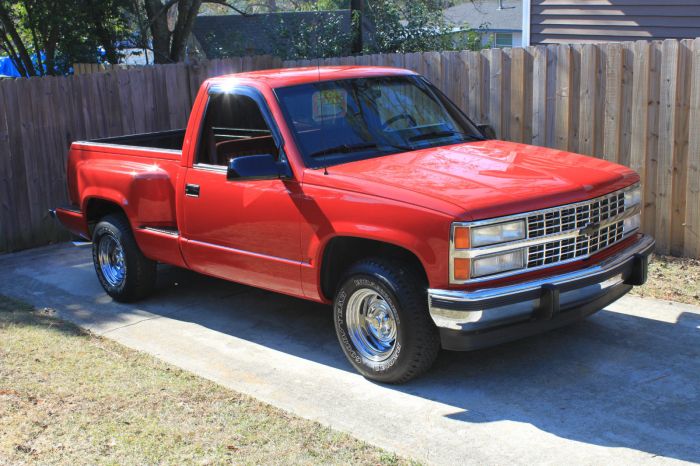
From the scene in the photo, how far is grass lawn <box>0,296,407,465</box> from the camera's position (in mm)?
4582

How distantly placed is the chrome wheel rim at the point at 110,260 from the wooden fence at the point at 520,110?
2884 mm

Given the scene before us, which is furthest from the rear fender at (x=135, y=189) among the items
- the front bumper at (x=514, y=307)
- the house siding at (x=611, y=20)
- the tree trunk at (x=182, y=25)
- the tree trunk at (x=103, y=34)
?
the tree trunk at (x=182, y=25)

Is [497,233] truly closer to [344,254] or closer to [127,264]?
[344,254]

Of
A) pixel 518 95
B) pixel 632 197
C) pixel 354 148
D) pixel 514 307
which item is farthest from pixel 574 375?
pixel 518 95

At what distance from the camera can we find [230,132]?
685cm

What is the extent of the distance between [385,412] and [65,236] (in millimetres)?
6841

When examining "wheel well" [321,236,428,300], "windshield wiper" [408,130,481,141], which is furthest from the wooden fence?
"wheel well" [321,236,428,300]

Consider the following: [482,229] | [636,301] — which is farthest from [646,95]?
[482,229]

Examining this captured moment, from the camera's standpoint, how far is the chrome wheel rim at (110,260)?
25.7 feet

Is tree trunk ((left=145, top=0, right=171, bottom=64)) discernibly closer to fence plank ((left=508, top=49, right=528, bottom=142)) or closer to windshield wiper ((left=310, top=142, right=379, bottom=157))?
fence plank ((left=508, top=49, right=528, bottom=142))

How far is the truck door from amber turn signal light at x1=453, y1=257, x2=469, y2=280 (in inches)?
53.7

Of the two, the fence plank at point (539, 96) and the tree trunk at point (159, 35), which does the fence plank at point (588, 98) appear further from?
the tree trunk at point (159, 35)

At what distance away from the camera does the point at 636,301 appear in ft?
23.1

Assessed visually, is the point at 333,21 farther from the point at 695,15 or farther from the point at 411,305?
the point at 411,305
